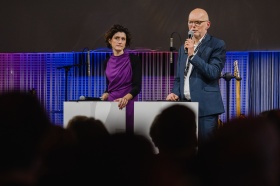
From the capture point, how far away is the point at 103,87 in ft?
22.1

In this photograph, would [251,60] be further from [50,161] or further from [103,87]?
[50,161]

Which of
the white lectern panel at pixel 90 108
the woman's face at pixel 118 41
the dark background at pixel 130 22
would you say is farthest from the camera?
the dark background at pixel 130 22

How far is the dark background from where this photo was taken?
6.18 metres

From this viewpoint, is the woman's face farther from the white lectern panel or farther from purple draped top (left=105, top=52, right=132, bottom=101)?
the white lectern panel

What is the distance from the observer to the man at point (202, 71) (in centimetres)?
332

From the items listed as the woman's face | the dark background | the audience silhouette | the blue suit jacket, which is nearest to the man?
the blue suit jacket

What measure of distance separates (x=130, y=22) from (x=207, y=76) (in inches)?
127

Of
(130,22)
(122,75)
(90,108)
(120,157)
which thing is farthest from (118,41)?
(120,157)

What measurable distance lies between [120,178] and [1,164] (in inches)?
8.3

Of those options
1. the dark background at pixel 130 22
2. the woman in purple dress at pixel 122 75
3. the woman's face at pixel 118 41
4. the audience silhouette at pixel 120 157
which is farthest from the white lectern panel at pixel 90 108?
the dark background at pixel 130 22

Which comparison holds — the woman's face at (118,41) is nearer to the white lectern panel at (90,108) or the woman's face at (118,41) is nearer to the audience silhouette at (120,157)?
the white lectern panel at (90,108)

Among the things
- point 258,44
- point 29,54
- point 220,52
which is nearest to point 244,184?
point 220,52

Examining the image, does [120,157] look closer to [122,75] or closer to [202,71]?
[202,71]

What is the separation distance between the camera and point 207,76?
11.0 feet
